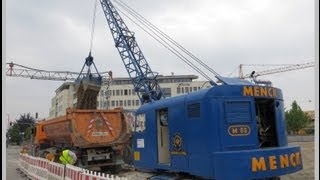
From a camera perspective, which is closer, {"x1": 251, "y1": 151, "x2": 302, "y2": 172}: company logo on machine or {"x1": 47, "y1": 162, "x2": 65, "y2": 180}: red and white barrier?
{"x1": 251, "y1": 151, "x2": 302, "y2": 172}: company logo on machine

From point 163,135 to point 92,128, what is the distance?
7407 millimetres

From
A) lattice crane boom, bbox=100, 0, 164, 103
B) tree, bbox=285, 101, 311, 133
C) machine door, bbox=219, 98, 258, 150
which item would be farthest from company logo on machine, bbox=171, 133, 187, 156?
tree, bbox=285, 101, 311, 133

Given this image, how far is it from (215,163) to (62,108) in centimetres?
10540

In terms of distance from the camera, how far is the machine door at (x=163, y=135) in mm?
10188

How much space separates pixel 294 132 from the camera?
73000 millimetres

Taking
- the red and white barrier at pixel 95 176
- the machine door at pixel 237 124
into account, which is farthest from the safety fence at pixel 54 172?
the machine door at pixel 237 124

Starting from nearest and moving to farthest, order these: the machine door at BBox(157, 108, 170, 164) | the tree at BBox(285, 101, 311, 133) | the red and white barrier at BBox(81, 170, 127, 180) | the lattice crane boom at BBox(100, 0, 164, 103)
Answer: the red and white barrier at BBox(81, 170, 127, 180)
the machine door at BBox(157, 108, 170, 164)
the lattice crane boom at BBox(100, 0, 164, 103)
the tree at BBox(285, 101, 311, 133)

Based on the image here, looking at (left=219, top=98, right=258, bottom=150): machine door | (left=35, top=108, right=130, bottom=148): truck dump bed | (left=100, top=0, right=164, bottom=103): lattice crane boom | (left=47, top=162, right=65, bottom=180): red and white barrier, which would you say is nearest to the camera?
(left=219, top=98, right=258, bottom=150): machine door

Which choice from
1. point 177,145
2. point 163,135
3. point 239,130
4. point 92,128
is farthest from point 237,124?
point 92,128

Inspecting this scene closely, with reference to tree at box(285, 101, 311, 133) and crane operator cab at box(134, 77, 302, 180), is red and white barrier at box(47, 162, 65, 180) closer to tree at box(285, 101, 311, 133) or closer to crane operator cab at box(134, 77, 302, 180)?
crane operator cab at box(134, 77, 302, 180)

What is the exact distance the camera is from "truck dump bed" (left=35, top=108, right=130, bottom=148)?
16719mm

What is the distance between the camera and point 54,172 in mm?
13352

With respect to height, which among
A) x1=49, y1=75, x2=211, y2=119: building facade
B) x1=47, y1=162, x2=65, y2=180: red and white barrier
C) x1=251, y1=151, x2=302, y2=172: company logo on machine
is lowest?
x1=47, y1=162, x2=65, y2=180: red and white barrier

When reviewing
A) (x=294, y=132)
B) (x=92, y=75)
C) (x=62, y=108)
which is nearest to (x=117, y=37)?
(x=92, y=75)
